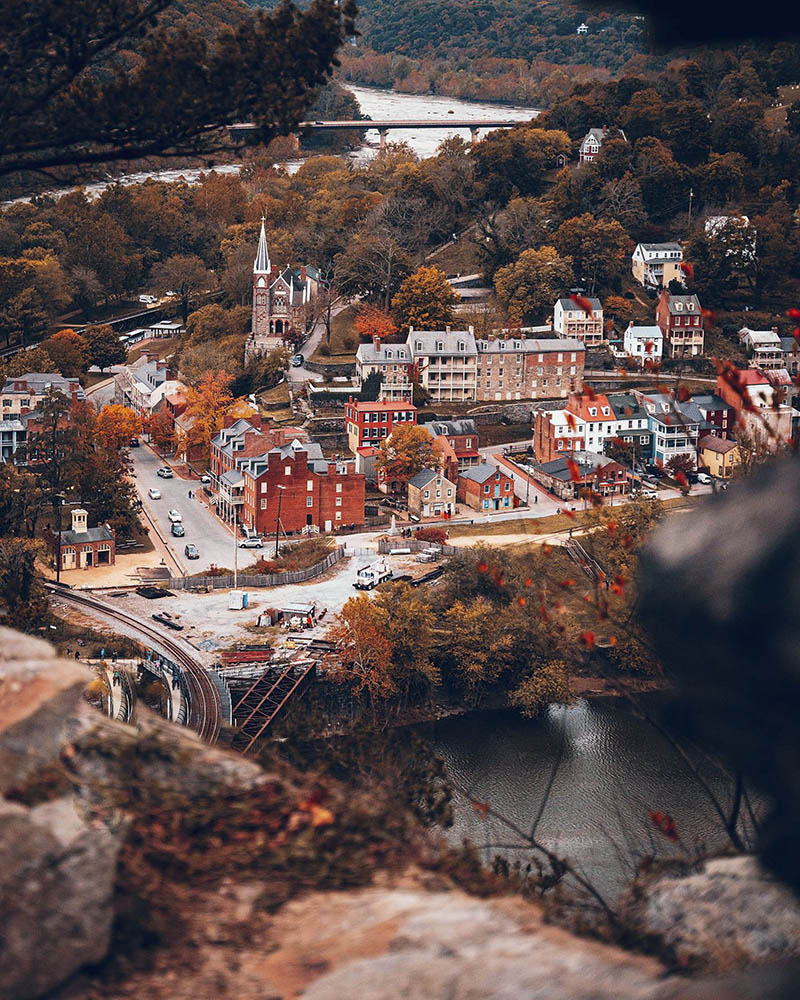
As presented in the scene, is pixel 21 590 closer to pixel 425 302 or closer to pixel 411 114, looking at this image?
pixel 425 302

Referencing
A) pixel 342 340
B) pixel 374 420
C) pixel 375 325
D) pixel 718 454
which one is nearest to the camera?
pixel 718 454

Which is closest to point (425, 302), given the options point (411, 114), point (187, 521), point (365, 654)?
point (187, 521)

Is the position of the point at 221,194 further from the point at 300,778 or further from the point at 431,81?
the point at 300,778

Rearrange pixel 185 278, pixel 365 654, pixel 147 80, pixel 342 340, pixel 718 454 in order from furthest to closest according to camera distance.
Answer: pixel 185 278 < pixel 342 340 < pixel 718 454 < pixel 365 654 < pixel 147 80

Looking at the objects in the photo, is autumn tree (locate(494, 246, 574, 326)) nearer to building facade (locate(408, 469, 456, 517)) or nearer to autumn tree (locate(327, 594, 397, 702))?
building facade (locate(408, 469, 456, 517))

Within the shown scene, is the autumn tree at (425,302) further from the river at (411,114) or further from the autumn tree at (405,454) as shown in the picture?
the river at (411,114)

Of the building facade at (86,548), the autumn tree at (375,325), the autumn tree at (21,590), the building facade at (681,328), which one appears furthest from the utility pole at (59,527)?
the building facade at (681,328)
